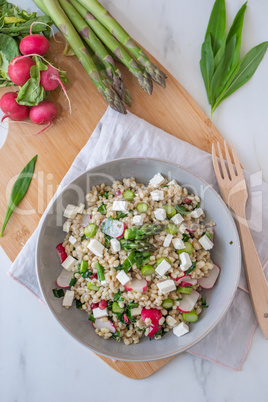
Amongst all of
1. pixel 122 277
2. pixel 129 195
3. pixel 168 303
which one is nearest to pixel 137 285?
pixel 122 277

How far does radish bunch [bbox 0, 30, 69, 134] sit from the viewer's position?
85.7 inches

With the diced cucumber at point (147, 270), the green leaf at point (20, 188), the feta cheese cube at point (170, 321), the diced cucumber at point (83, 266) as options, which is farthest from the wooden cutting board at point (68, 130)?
the feta cheese cube at point (170, 321)

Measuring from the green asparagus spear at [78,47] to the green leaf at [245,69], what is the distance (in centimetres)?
69

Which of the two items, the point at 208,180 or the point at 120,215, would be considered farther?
the point at 208,180

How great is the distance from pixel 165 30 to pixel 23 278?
1.85 m

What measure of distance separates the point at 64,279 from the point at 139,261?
0.48 metres

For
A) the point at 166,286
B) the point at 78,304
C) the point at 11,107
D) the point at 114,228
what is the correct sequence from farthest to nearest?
the point at 11,107 < the point at 78,304 < the point at 114,228 < the point at 166,286

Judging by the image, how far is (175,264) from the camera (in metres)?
1.98

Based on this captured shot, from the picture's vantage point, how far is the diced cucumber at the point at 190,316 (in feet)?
6.62

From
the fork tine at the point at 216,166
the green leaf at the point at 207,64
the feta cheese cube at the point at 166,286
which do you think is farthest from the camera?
the green leaf at the point at 207,64

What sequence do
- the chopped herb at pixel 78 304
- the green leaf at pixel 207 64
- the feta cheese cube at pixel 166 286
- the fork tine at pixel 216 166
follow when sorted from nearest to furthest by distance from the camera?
the feta cheese cube at pixel 166 286
the chopped herb at pixel 78 304
the fork tine at pixel 216 166
the green leaf at pixel 207 64

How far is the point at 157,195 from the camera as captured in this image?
205cm

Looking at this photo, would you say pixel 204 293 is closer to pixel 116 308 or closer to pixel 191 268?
pixel 191 268

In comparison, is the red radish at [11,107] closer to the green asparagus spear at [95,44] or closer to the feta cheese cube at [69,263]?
the green asparagus spear at [95,44]
